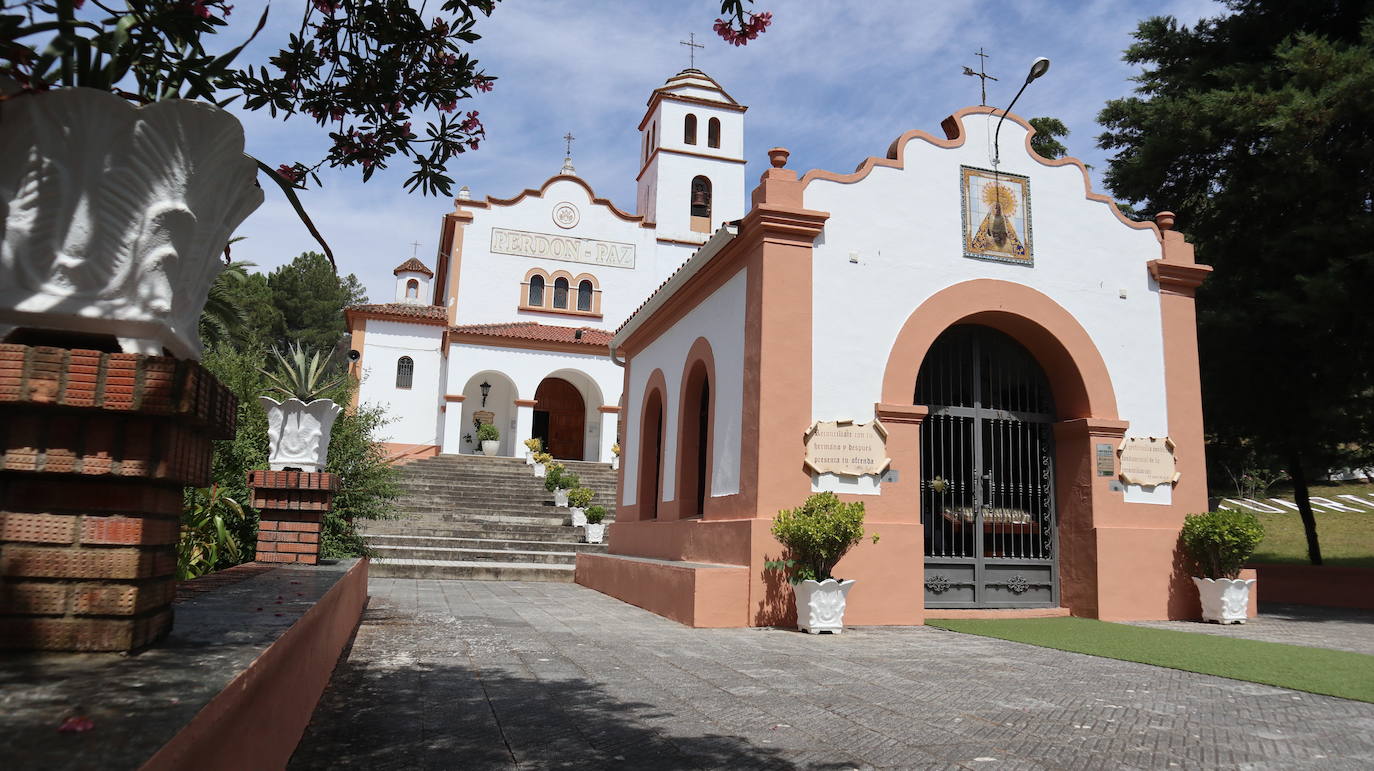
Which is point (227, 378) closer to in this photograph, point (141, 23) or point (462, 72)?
point (462, 72)

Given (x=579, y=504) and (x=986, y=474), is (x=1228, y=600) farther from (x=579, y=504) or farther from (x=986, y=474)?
(x=579, y=504)

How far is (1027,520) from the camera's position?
33.9 feet

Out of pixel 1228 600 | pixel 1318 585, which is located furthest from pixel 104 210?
pixel 1318 585

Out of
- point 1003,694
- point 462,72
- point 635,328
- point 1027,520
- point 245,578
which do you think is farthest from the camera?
point 635,328

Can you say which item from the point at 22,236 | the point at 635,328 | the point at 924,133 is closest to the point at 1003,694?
the point at 22,236

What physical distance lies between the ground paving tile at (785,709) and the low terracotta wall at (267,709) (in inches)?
10.4

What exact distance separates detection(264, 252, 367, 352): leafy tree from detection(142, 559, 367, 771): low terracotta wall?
135ft

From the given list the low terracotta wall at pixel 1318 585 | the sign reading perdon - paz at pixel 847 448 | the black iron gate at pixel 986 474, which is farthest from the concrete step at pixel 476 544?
the low terracotta wall at pixel 1318 585

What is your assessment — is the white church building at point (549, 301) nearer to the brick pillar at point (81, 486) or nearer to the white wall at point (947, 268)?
the white wall at point (947, 268)

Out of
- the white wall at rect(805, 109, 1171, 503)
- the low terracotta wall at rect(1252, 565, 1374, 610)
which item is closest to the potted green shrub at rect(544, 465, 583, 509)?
the white wall at rect(805, 109, 1171, 503)

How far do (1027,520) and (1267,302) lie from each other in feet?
15.6

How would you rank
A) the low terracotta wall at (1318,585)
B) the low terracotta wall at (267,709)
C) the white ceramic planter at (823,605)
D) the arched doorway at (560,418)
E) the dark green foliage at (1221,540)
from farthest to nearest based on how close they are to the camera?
1. the arched doorway at (560,418)
2. the low terracotta wall at (1318,585)
3. the dark green foliage at (1221,540)
4. the white ceramic planter at (823,605)
5. the low terracotta wall at (267,709)

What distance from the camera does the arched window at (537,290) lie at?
29.3 m

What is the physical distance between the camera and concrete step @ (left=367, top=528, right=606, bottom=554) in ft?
51.1
